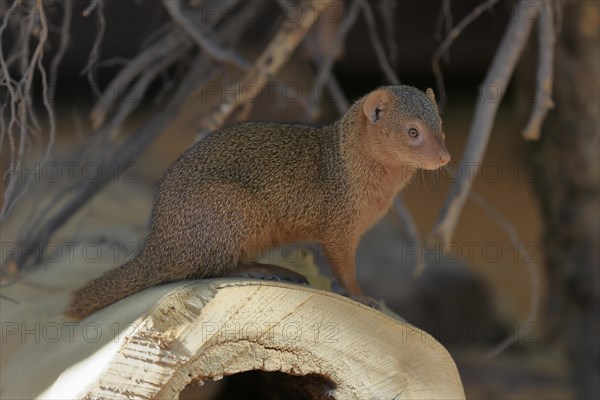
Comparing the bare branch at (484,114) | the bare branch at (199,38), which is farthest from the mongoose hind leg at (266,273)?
the bare branch at (199,38)

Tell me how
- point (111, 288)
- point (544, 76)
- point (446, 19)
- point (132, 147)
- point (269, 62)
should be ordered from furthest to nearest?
point (132, 147) → point (446, 19) → point (269, 62) → point (544, 76) → point (111, 288)

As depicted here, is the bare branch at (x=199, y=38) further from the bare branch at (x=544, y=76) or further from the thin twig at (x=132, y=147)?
the bare branch at (x=544, y=76)

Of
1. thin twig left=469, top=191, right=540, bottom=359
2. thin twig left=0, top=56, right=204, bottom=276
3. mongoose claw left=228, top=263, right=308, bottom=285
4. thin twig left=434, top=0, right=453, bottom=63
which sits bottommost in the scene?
thin twig left=469, top=191, right=540, bottom=359

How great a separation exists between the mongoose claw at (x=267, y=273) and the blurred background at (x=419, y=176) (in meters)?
0.62

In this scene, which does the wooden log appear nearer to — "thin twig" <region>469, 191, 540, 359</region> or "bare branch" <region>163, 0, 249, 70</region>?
"thin twig" <region>469, 191, 540, 359</region>

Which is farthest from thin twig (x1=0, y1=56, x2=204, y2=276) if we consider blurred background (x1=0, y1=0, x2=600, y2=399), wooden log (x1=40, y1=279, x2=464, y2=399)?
wooden log (x1=40, y1=279, x2=464, y2=399)

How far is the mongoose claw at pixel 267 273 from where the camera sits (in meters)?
2.12

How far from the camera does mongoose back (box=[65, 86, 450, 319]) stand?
2.03 meters

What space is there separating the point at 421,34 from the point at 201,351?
4171mm

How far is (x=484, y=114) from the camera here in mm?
2598

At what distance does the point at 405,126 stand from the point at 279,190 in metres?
0.40

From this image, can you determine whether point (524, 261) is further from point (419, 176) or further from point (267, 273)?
point (267, 273)

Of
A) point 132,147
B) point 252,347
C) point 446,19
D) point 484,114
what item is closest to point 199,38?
point 132,147

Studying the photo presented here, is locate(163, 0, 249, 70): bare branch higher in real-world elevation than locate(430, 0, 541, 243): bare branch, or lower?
higher
